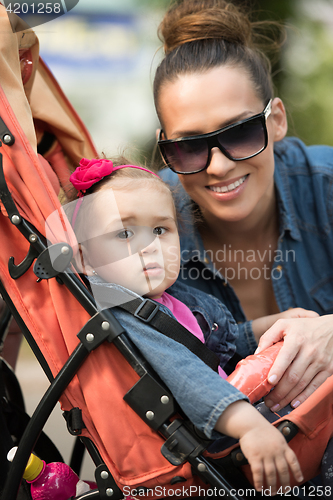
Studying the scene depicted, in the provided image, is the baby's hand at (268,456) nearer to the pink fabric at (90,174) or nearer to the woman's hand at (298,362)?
the woman's hand at (298,362)

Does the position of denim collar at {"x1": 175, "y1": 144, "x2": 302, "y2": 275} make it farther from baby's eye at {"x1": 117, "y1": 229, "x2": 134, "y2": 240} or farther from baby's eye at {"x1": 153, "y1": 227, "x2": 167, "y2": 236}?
baby's eye at {"x1": 117, "y1": 229, "x2": 134, "y2": 240}

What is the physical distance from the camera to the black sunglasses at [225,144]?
4.58 feet

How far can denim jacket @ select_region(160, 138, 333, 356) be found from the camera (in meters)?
1.67

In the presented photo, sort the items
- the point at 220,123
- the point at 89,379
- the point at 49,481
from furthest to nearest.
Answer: the point at 220,123 → the point at 49,481 → the point at 89,379

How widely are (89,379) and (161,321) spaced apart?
0.21 m

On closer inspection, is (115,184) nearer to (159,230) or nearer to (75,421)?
(159,230)

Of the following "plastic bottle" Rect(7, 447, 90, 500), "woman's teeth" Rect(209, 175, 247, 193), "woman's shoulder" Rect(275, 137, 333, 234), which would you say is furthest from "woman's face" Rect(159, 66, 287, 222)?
"plastic bottle" Rect(7, 447, 90, 500)

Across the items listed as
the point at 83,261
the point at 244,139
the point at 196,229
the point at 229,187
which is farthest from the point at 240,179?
the point at 83,261

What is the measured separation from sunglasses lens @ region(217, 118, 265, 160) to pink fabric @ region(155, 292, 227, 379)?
526 mm

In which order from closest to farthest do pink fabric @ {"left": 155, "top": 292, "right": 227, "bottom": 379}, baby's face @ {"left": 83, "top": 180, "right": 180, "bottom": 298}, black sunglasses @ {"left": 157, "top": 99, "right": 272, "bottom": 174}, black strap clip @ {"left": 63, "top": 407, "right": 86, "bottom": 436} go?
black strap clip @ {"left": 63, "top": 407, "right": 86, "bottom": 436}, baby's face @ {"left": 83, "top": 180, "right": 180, "bottom": 298}, pink fabric @ {"left": 155, "top": 292, "right": 227, "bottom": 379}, black sunglasses @ {"left": 157, "top": 99, "right": 272, "bottom": 174}

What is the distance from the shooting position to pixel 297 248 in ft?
5.56

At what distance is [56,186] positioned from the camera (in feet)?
4.50

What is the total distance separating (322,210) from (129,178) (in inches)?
33.3

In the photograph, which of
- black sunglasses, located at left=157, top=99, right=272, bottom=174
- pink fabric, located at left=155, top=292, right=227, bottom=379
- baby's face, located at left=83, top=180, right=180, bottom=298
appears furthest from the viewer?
black sunglasses, located at left=157, top=99, right=272, bottom=174
